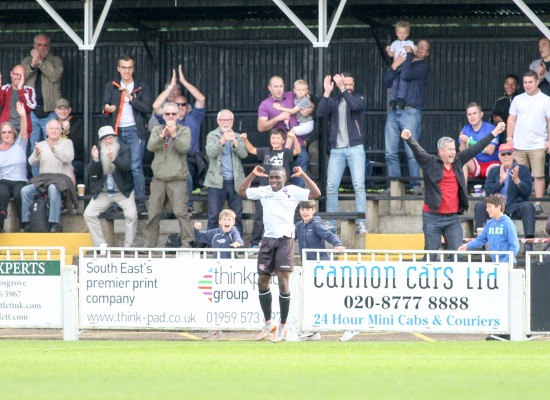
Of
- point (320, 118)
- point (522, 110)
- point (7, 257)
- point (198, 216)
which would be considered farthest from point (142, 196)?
point (522, 110)

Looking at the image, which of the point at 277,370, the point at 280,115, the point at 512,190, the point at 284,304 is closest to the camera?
the point at 277,370

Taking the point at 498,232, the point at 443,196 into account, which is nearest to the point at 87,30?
the point at 443,196

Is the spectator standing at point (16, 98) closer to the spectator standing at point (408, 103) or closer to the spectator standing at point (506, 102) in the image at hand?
the spectator standing at point (408, 103)

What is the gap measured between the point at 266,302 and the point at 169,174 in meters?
5.02

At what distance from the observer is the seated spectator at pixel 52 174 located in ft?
67.2

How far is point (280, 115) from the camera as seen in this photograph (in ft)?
65.7

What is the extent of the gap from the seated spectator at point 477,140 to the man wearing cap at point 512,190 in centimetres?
75

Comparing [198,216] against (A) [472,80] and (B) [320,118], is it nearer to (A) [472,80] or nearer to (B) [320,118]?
(B) [320,118]

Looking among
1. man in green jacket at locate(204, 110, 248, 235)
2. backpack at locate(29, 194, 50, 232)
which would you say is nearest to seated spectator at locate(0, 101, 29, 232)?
backpack at locate(29, 194, 50, 232)

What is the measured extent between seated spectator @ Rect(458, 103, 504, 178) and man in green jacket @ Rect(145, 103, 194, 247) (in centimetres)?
425

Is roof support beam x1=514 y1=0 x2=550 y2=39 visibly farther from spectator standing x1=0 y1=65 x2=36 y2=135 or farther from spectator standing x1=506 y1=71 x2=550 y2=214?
spectator standing x1=0 y1=65 x2=36 y2=135

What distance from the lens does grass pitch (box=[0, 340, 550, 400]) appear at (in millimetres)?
9359

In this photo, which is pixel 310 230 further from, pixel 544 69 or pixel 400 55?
pixel 544 69

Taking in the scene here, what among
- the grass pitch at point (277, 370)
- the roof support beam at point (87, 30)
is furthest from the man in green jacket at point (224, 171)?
the grass pitch at point (277, 370)
